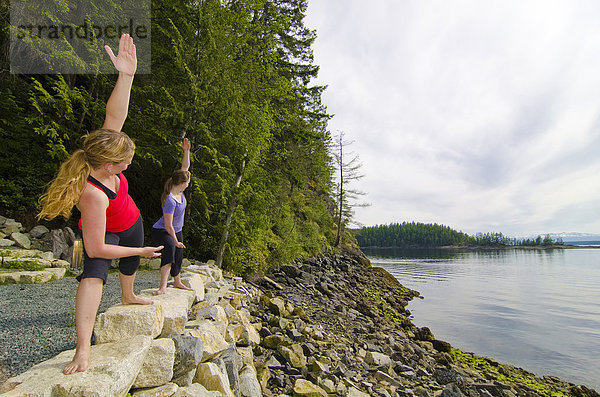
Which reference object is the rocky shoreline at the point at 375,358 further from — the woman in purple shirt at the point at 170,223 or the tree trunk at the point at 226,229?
the woman in purple shirt at the point at 170,223

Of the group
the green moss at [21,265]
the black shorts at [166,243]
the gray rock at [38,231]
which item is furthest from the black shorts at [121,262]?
the gray rock at [38,231]

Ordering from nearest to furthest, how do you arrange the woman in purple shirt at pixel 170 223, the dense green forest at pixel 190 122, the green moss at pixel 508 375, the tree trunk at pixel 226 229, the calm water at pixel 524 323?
the woman in purple shirt at pixel 170 223 < the green moss at pixel 508 375 < the dense green forest at pixel 190 122 < the tree trunk at pixel 226 229 < the calm water at pixel 524 323

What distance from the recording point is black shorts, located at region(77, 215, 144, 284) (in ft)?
7.22

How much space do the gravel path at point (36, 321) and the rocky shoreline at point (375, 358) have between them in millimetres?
2595

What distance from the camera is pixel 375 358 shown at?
6355 mm

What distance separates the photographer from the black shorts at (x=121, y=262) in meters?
2.20

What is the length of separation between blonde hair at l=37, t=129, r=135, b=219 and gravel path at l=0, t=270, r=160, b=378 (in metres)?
1.41

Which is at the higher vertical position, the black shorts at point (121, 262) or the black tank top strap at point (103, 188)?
the black tank top strap at point (103, 188)

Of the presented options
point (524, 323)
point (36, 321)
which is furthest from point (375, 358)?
point (524, 323)

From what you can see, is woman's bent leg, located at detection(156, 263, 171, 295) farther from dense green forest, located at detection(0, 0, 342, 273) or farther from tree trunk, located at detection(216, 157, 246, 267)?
tree trunk, located at detection(216, 157, 246, 267)

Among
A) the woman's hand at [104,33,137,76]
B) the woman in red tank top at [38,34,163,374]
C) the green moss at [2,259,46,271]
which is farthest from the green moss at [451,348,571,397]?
the green moss at [2,259,46,271]

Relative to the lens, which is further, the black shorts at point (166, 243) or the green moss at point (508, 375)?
the green moss at point (508, 375)

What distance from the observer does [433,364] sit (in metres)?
7.45

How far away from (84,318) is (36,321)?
222 centimetres
